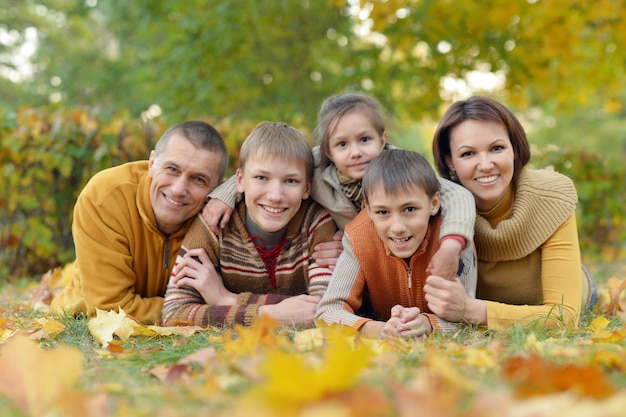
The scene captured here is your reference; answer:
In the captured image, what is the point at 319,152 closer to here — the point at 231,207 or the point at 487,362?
the point at 231,207

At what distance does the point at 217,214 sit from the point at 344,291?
83 cm

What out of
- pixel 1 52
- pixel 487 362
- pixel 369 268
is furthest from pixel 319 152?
pixel 1 52

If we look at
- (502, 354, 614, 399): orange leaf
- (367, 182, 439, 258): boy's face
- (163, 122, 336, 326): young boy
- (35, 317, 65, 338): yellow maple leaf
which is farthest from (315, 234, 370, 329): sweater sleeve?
(502, 354, 614, 399): orange leaf

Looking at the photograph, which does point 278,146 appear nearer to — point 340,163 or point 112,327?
point 340,163

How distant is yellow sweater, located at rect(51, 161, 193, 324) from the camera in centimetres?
320

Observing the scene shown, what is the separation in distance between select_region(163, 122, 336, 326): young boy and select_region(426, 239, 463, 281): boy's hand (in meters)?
0.69

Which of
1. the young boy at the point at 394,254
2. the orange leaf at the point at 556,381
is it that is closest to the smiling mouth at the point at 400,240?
the young boy at the point at 394,254

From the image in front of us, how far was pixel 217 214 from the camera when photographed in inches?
126

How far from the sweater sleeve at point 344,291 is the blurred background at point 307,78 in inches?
105

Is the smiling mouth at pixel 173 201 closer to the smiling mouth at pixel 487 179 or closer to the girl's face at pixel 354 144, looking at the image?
the girl's face at pixel 354 144

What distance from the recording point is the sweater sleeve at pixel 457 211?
2.63 meters

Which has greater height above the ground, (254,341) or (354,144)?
(354,144)

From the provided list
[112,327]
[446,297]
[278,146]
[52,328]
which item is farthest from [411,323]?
[52,328]

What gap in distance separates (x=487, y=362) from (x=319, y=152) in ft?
6.53
